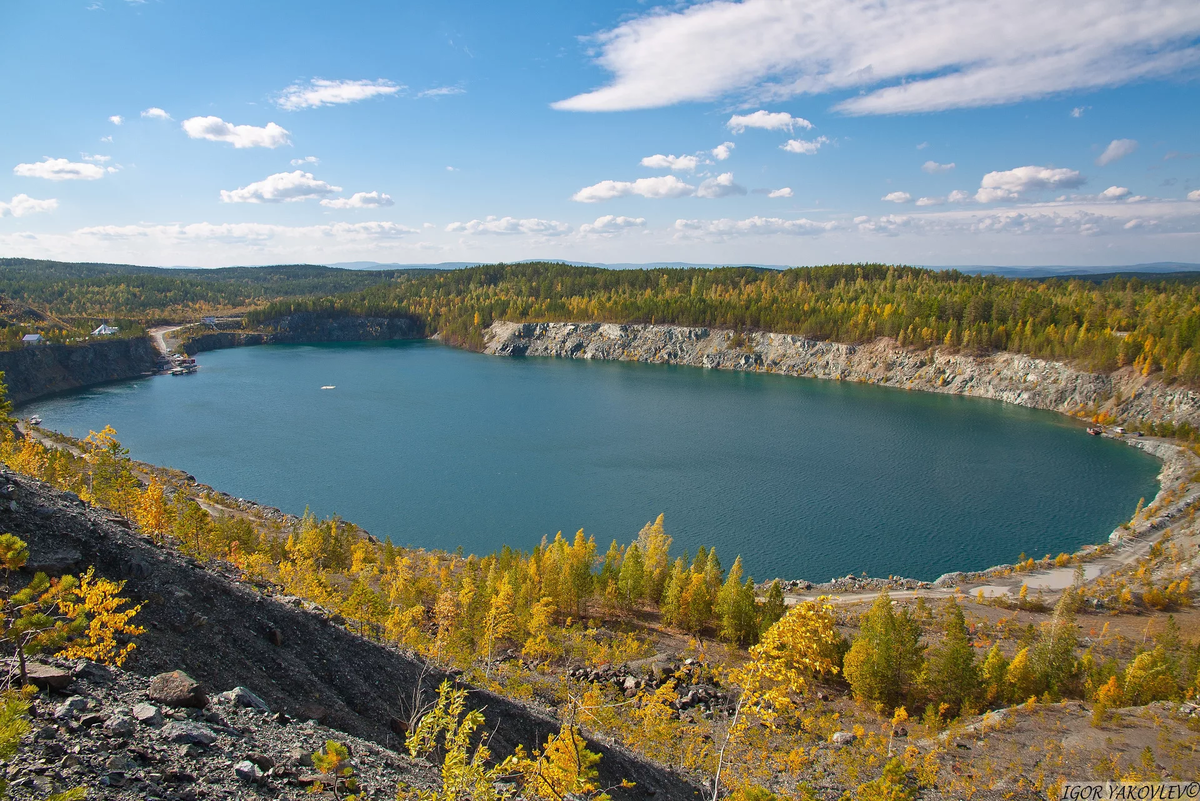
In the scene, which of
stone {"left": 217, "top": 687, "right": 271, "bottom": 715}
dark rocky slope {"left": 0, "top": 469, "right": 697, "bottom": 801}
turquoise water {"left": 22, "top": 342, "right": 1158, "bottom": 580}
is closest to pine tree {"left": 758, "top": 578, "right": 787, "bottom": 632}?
turquoise water {"left": 22, "top": 342, "right": 1158, "bottom": 580}

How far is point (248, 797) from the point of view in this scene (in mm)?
9844

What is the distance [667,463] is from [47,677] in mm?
63044

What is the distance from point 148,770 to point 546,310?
17593 cm

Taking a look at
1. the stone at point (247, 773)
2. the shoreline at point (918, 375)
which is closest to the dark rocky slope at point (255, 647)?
the stone at point (247, 773)

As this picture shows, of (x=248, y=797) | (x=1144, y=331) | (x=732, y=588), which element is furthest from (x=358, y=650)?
(x=1144, y=331)

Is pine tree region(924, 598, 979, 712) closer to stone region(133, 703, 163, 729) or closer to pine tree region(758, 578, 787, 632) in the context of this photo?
pine tree region(758, 578, 787, 632)

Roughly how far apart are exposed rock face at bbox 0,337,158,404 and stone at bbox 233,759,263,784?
4718 inches

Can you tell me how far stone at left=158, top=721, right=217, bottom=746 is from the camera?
1047 centimetres

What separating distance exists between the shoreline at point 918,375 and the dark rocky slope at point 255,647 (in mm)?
28149


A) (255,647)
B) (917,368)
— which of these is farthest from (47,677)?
(917,368)

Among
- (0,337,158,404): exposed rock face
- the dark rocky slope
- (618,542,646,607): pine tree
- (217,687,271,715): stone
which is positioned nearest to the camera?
(217,687,271,715): stone

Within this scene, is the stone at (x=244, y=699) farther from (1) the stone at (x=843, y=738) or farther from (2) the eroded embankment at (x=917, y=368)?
(2) the eroded embankment at (x=917, y=368)

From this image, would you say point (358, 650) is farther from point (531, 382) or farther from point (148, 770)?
point (531, 382)

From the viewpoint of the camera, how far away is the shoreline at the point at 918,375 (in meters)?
49.0
